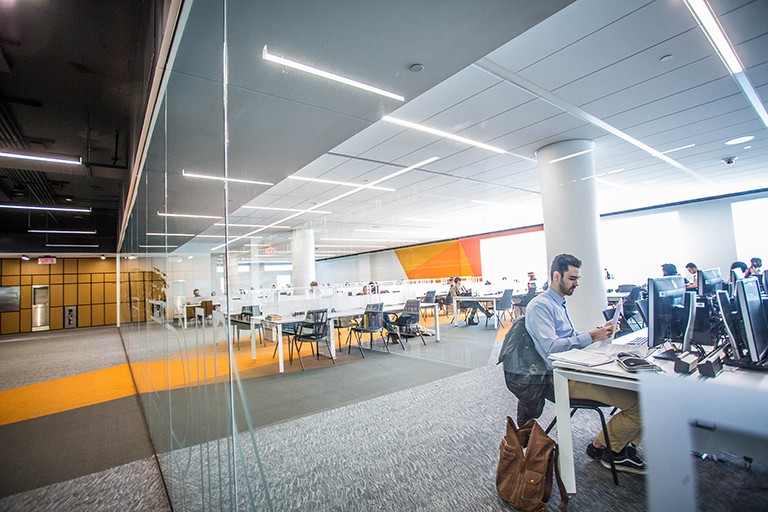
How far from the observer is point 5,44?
3.23 metres

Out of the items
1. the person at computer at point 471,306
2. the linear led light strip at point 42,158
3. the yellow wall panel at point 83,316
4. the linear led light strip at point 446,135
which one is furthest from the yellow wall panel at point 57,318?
the linear led light strip at point 446,135

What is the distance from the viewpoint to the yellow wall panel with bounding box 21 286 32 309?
12.4m

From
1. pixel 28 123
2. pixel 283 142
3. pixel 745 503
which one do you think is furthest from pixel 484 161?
pixel 28 123

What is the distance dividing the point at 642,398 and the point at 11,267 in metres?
17.3

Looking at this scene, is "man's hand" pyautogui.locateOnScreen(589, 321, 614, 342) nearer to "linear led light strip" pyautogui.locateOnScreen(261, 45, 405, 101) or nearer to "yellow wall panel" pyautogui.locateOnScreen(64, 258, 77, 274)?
"linear led light strip" pyautogui.locateOnScreen(261, 45, 405, 101)

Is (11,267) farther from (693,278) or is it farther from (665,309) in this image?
(693,278)

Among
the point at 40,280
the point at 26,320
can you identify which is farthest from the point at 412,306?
the point at 26,320

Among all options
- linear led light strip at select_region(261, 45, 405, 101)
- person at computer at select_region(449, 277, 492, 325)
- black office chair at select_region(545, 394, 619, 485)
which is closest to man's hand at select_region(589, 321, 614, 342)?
black office chair at select_region(545, 394, 619, 485)

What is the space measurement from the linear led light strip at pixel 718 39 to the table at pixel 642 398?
1.83m

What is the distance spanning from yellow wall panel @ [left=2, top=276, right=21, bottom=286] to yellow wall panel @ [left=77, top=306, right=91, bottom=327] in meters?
2.18

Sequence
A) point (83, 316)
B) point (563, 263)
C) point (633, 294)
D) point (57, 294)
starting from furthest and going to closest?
point (83, 316), point (57, 294), point (563, 263), point (633, 294)

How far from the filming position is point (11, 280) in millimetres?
12016

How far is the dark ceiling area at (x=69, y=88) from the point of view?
9.72 feet

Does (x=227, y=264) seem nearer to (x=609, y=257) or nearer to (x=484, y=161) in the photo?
(x=609, y=257)
